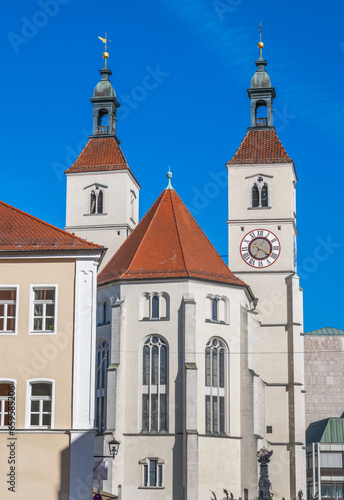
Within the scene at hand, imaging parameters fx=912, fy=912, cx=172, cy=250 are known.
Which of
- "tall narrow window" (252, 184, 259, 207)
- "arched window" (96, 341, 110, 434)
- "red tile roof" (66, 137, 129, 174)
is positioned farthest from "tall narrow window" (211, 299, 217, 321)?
"red tile roof" (66, 137, 129, 174)

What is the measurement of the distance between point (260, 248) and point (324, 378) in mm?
33670

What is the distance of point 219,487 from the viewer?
45.8 metres

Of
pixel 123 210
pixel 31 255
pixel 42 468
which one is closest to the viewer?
pixel 42 468

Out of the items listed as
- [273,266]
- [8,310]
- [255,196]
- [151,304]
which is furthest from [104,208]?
[8,310]

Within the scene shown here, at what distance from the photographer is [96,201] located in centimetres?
6166

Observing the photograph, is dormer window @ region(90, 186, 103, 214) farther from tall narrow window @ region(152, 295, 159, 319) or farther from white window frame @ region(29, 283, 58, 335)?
white window frame @ region(29, 283, 58, 335)

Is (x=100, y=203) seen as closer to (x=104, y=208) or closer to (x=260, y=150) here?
(x=104, y=208)

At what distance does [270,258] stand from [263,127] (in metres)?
9.59

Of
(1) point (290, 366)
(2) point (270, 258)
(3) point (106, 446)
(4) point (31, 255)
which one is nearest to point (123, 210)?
(2) point (270, 258)

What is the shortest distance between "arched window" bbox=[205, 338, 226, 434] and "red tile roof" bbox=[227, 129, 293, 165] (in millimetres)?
15679

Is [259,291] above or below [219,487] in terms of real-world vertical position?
above

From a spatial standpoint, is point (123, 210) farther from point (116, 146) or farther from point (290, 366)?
point (290, 366)

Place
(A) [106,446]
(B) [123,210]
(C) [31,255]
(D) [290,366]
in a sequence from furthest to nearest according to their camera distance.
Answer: (B) [123,210]
(D) [290,366]
(A) [106,446]
(C) [31,255]

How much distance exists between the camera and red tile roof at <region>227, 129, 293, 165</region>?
59.5m
